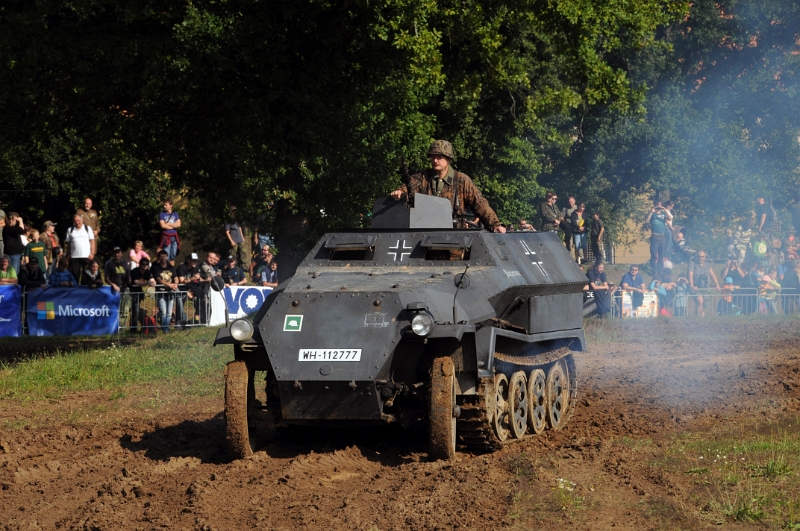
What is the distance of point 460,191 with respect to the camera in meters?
13.8

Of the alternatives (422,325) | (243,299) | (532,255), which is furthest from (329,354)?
(243,299)

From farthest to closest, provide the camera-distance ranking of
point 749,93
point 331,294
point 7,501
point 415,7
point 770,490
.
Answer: point 749,93, point 415,7, point 331,294, point 7,501, point 770,490

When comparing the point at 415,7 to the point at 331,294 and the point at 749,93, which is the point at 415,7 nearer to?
the point at 331,294

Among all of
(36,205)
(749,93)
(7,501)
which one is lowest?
(7,501)

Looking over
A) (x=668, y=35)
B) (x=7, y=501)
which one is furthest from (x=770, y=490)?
(x=668, y=35)

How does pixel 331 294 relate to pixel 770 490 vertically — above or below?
Answer: above

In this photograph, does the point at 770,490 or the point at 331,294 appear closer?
the point at 770,490

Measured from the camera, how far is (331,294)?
1081cm

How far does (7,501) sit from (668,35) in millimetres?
34474

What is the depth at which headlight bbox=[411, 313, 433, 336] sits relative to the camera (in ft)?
33.3

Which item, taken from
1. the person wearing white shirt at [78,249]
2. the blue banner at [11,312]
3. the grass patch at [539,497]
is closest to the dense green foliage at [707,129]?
the person wearing white shirt at [78,249]

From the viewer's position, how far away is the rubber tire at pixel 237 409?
10492 millimetres

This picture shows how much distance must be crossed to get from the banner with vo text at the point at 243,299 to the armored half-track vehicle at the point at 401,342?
11250mm

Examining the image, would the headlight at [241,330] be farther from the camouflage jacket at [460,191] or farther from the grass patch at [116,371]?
the grass patch at [116,371]
